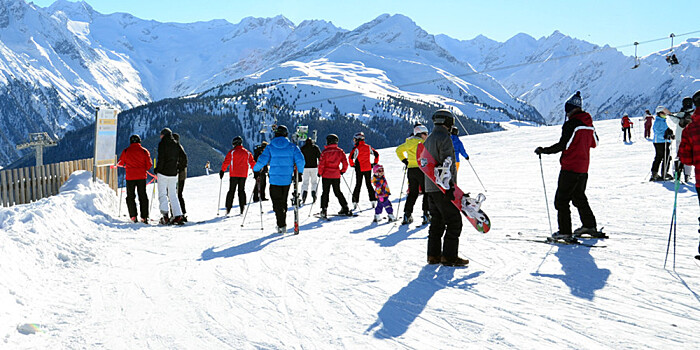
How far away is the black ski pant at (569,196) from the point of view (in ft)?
20.2

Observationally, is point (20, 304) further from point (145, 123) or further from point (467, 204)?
point (145, 123)

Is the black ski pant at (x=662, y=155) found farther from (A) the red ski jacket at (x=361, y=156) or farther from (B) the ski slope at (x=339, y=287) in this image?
(A) the red ski jacket at (x=361, y=156)

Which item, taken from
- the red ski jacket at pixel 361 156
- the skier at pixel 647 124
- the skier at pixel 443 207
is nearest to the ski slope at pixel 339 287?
the skier at pixel 443 207

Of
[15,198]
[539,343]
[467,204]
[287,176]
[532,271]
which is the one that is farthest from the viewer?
[15,198]

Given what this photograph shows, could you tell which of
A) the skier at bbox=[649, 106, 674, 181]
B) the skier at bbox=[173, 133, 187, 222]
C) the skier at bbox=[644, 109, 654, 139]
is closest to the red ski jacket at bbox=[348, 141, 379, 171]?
the skier at bbox=[173, 133, 187, 222]

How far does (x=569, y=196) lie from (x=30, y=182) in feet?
34.5

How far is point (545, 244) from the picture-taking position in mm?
6379

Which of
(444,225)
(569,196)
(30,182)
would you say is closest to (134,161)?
(30,182)

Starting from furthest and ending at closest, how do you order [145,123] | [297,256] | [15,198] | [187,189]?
[145,123] → [187,189] → [15,198] → [297,256]

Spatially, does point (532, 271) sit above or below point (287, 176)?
below

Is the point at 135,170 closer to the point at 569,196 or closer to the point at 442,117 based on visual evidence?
the point at 442,117

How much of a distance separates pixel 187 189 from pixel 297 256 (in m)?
14.9

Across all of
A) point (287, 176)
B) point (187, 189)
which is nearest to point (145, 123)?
point (187, 189)

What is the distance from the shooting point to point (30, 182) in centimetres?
1085
